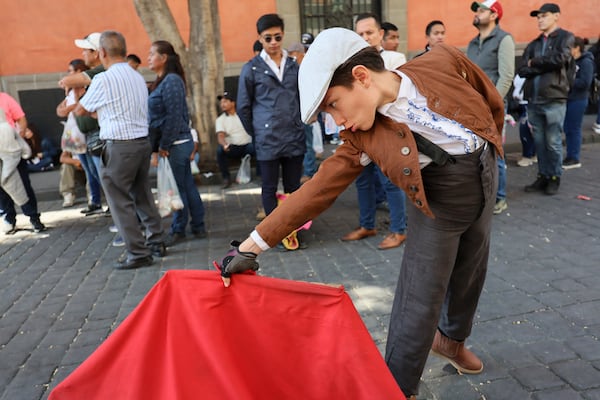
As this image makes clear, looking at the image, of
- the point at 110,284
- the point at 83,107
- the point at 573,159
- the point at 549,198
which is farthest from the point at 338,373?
the point at 573,159

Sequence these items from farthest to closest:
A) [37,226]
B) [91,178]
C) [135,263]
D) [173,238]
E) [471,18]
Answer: [471,18] → [91,178] → [37,226] → [173,238] → [135,263]

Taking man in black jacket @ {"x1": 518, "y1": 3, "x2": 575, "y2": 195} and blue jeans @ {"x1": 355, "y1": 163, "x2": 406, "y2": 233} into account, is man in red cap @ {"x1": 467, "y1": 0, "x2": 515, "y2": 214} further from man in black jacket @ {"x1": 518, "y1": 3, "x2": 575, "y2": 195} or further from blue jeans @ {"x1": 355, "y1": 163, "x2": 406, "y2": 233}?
blue jeans @ {"x1": 355, "y1": 163, "x2": 406, "y2": 233}

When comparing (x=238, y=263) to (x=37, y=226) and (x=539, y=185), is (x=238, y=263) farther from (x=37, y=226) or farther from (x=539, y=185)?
(x=539, y=185)

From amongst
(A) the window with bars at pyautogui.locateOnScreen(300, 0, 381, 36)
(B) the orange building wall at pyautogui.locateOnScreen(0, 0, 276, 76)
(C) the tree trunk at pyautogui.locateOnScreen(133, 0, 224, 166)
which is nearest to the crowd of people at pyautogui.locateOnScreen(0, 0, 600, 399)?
(C) the tree trunk at pyautogui.locateOnScreen(133, 0, 224, 166)

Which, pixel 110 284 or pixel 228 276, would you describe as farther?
pixel 110 284

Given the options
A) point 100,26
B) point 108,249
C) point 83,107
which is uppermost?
point 100,26

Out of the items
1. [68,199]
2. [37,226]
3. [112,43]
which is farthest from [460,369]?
[68,199]

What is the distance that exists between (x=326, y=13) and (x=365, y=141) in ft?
37.7

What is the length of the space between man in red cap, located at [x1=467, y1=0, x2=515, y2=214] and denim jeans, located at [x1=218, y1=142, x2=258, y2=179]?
3.99m

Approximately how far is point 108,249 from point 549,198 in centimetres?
521

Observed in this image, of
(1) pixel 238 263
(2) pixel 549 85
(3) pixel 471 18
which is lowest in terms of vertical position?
(1) pixel 238 263

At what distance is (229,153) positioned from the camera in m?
8.46

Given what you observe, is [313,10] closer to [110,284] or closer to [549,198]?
[549,198]

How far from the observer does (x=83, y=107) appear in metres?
4.68
